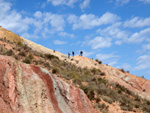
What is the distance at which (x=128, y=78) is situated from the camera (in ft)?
130

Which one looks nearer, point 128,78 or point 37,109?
point 37,109

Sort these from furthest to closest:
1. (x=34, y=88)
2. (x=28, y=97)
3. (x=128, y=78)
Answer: (x=128, y=78), (x=34, y=88), (x=28, y=97)

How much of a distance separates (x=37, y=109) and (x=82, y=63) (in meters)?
32.4

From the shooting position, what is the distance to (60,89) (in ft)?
37.7

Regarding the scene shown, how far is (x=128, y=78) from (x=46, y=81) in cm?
3202

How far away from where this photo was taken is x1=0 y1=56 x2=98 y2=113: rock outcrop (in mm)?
7910

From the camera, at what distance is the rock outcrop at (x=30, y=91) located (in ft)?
26.0

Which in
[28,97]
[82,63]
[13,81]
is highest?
[82,63]

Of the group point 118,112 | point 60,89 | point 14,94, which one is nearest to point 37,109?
point 14,94

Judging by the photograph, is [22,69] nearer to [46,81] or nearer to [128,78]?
[46,81]

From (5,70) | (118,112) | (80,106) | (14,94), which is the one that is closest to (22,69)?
(5,70)

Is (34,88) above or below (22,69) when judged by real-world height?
below

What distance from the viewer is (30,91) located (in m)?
9.04

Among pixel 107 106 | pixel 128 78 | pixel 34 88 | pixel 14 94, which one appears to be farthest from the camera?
pixel 128 78
